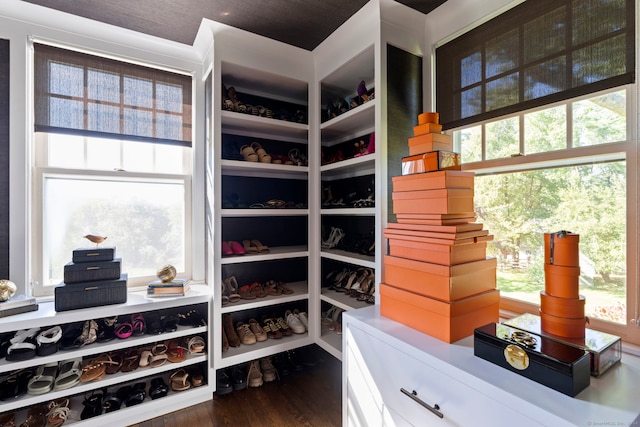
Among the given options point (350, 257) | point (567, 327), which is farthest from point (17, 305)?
point (567, 327)

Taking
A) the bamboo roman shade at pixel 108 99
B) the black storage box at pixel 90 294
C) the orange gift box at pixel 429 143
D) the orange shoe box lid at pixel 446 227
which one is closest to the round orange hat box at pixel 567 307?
the orange shoe box lid at pixel 446 227

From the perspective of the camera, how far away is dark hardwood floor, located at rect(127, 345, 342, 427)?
1.75 metres

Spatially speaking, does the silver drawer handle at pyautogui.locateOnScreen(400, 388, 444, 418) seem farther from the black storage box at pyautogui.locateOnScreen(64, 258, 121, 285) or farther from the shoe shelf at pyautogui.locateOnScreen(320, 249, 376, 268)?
the black storage box at pyautogui.locateOnScreen(64, 258, 121, 285)

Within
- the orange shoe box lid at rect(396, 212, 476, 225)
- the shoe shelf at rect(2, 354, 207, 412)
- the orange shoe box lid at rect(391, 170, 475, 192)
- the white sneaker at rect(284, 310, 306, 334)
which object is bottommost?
the shoe shelf at rect(2, 354, 207, 412)

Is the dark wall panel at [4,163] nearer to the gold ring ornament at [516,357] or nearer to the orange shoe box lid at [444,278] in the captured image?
the orange shoe box lid at [444,278]

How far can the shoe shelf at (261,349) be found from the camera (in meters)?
1.99

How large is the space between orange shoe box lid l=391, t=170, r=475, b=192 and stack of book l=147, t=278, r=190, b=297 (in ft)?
5.00

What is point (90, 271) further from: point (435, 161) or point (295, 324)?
point (435, 161)

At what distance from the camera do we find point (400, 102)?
171cm

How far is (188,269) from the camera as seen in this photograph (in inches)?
90.5

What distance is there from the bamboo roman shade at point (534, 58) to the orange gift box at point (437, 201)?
1.97ft

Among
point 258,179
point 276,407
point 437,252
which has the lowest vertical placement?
point 276,407

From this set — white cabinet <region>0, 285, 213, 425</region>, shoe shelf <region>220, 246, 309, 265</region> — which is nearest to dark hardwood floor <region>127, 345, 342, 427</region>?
white cabinet <region>0, 285, 213, 425</region>

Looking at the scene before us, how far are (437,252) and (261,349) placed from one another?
148 centimetres
